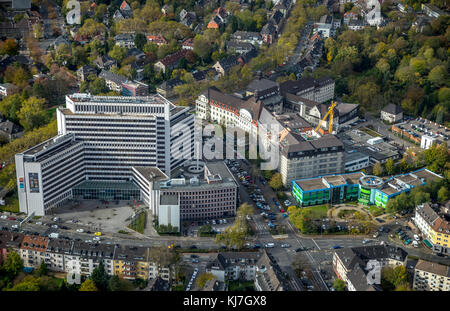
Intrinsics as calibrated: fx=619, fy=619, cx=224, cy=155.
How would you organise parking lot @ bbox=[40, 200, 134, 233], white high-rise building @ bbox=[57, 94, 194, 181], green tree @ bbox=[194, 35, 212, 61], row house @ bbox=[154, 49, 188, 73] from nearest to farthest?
parking lot @ bbox=[40, 200, 134, 233] < white high-rise building @ bbox=[57, 94, 194, 181] < row house @ bbox=[154, 49, 188, 73] < green tree @ bbox=[194, 35, 212, 61]

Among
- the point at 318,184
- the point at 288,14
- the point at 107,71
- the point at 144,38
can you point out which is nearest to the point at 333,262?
the point at 318,184

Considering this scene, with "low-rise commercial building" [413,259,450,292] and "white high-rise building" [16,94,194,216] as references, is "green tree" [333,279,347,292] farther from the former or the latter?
"white high-rise building" [16,94,194,216]

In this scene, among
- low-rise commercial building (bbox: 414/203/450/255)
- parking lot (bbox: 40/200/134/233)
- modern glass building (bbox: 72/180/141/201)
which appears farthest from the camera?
modern glass building (bbox: 72/180/141/201)

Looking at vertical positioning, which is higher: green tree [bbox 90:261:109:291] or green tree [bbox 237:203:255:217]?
green tree [bbox 237:203:255:217]

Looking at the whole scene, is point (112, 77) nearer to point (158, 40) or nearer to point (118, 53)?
point (118, 53)

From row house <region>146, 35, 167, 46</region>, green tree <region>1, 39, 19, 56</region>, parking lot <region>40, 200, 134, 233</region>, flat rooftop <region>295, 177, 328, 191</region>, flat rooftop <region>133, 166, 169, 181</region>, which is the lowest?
parking lot <region>40, 200, 134, 233</region>

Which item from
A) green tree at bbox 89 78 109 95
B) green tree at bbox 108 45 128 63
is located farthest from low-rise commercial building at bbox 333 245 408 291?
green tree at bbox 108 45 128 63

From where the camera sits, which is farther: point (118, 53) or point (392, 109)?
point (118, 53)

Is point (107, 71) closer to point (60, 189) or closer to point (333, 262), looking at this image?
point (60, 189)

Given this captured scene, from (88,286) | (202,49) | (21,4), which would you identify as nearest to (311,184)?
(88,286)
